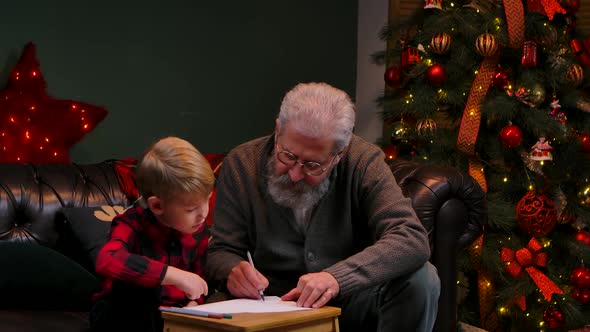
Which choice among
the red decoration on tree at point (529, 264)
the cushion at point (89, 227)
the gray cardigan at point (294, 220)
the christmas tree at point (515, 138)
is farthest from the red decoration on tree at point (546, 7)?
the cushion at point (89, 227)

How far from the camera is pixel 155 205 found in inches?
82.9

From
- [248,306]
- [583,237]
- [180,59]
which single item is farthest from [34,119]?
[583,237]

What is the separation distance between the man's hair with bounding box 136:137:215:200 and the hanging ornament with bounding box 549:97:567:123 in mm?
2172

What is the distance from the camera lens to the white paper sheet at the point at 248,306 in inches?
73.2

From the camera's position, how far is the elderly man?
2.23 meters

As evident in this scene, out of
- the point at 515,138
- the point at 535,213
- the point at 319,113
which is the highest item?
the point at 319,113

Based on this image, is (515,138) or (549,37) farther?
(549,37)

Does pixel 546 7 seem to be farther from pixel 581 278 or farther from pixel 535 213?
pixel 581 278

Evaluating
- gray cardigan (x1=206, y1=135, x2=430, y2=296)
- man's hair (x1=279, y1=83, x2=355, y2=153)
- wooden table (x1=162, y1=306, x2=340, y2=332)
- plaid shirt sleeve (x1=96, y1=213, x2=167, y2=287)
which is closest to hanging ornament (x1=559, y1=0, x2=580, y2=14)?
gray cardigan (x1=206, y1=135, x2=430, y2=296)

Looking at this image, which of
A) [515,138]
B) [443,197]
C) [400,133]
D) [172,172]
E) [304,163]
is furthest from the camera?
[400,133]

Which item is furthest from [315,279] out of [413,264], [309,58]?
[309,58]

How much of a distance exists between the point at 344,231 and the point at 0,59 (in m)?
1.74

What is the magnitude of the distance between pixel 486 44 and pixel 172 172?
2085 mm

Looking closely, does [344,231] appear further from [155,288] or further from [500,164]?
[500,164]
